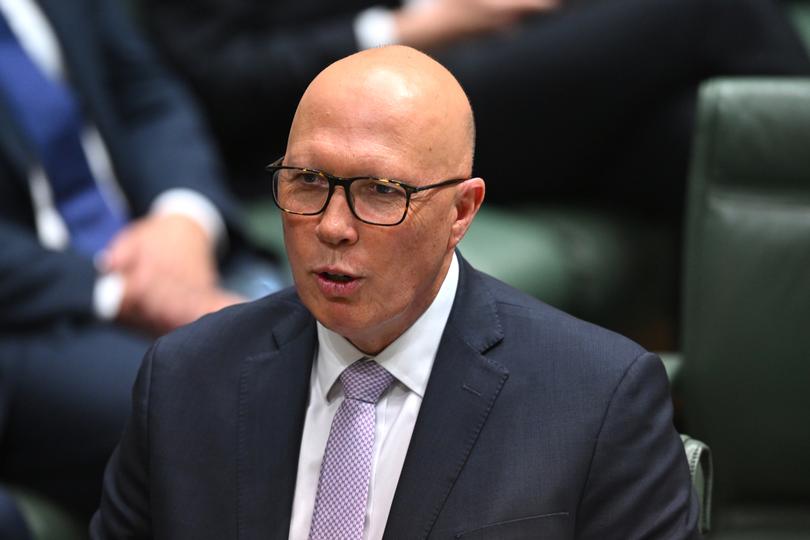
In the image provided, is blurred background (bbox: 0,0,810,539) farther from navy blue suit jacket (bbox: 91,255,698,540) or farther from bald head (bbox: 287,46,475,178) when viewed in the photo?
bald head (bbox: 287,46,475,178)

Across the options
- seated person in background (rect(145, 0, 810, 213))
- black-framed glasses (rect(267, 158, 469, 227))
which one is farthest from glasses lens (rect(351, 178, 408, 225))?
seated person in background (rect(145, 0, 810, 213))

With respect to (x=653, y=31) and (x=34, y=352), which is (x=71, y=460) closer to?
(x=34, y=352)

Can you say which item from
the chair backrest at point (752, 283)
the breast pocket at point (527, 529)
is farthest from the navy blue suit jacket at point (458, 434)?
the chair backrest at point (752, 283)

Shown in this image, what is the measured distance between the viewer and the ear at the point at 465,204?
955 mm

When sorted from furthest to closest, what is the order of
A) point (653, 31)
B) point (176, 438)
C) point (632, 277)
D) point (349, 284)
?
point (632, 277) → point (653, 31) → point (176, 438) → point (349, 284)

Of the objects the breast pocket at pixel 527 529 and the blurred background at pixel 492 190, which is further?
the blurred background at pixel 492 190

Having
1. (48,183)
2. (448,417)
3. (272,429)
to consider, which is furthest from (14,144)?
(448,417)

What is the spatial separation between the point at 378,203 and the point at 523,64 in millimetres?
1185

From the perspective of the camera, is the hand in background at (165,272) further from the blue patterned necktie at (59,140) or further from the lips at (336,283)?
the lips at (336,283)

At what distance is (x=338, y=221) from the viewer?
3.01ft

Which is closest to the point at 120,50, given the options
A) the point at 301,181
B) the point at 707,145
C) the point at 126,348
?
the point at 126,348

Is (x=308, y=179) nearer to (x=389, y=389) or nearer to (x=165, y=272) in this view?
(x=389, y=389)

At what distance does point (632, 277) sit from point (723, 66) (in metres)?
0.42

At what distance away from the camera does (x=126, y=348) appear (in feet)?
5.44
